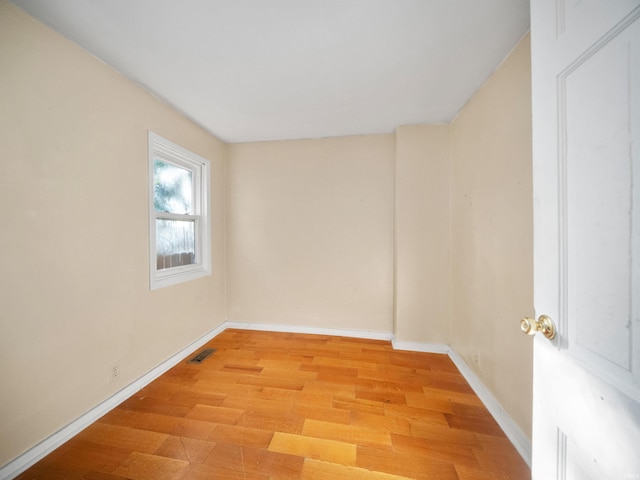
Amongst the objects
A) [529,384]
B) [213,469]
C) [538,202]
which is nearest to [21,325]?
[213,469]

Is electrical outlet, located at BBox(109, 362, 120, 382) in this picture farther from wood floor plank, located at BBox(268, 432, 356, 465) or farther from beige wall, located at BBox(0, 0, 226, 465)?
wood floor plank, located at BBox(268, 432, 356, 465)

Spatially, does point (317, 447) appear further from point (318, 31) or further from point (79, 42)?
point (79, 42)

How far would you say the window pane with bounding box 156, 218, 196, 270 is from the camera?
219 cm

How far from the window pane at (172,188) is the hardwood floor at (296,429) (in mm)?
1577

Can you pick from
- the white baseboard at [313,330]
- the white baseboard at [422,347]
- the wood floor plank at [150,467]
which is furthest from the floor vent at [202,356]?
the white baseboard at [422,347]

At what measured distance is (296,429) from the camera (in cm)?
145

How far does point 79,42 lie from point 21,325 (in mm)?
1708

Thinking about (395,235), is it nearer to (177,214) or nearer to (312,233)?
(312,233)

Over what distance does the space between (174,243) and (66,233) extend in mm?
993

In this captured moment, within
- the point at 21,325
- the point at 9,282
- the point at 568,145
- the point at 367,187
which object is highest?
the point at 367,187

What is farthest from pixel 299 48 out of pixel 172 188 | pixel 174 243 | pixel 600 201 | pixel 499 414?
pixel 499 414

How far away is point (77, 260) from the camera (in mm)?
1425

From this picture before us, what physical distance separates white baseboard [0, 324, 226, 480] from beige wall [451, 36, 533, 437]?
2683 mm

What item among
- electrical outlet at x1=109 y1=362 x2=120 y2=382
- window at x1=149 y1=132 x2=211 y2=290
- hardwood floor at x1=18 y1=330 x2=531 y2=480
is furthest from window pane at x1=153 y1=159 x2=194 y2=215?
hardwood floor at x1=18 y1=330 x2=531 y2=480
